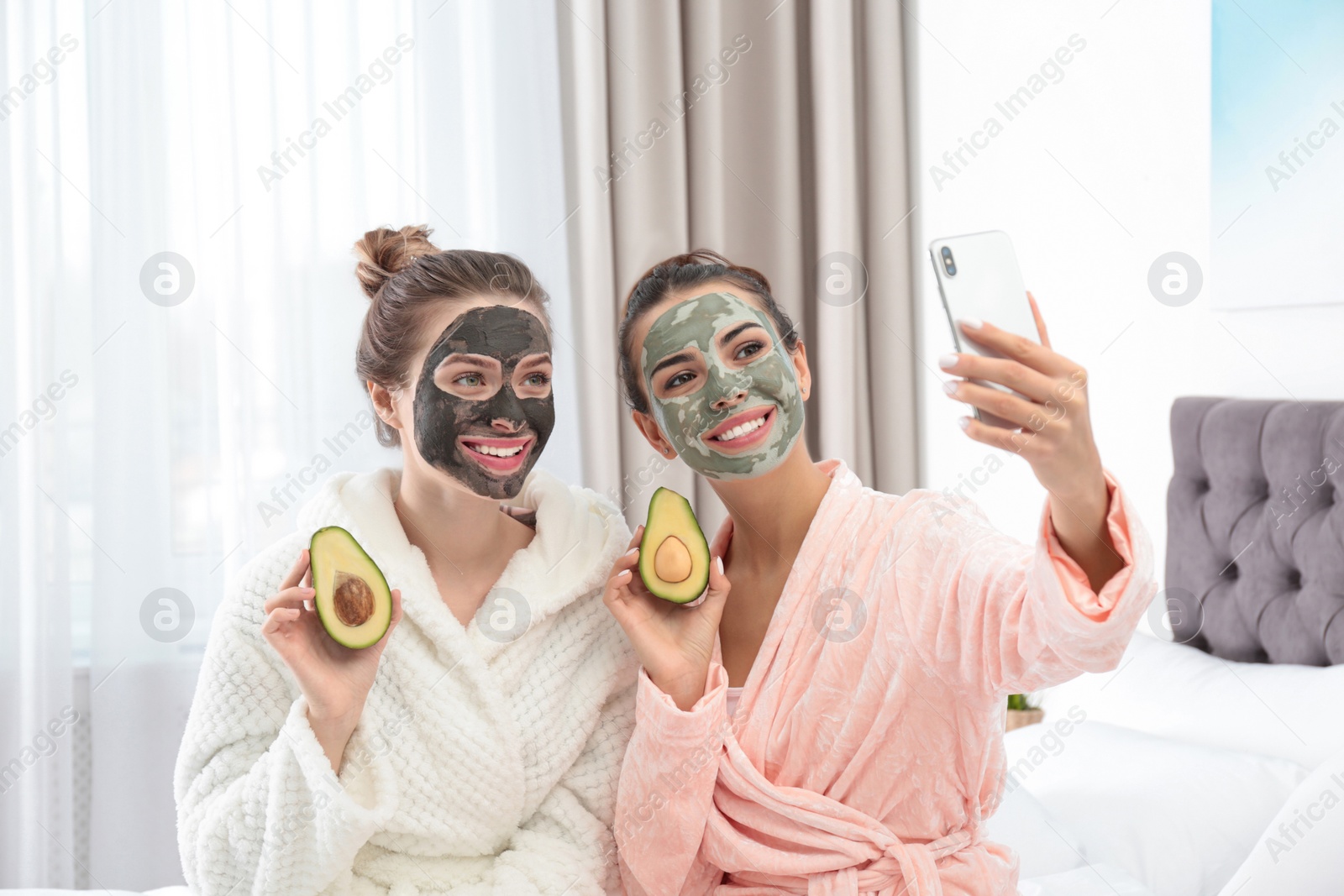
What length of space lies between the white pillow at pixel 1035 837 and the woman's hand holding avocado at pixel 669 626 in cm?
58

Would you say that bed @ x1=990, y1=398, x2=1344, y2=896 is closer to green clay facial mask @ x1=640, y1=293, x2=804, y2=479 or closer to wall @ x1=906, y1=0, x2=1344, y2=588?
wall @ x1=906, y1=0, x2=1344, y2=588

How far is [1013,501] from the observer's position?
8.23 feet

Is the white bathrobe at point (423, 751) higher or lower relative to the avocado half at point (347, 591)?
lower

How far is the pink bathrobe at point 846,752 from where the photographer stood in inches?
49.0

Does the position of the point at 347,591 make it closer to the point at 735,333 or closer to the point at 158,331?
the point at 735,333

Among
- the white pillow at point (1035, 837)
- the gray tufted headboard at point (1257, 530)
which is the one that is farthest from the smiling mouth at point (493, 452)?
the gray tufted headboard at point (1257, 530)

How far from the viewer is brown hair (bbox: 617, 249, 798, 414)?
146cm

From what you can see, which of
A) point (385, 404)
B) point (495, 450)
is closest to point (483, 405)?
point (495, 450)

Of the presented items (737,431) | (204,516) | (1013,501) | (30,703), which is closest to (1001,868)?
(737,431)

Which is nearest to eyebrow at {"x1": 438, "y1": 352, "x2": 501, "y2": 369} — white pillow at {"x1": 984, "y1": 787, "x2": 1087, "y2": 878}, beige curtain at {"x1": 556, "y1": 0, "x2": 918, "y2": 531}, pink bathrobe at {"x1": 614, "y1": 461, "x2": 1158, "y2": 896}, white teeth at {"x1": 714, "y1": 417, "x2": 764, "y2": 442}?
white teeth at {"x1": 714, "y1": 417, "x2": 764, "y2": 442}

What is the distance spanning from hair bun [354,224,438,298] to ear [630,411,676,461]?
0.38 meters

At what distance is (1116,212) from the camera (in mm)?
2086

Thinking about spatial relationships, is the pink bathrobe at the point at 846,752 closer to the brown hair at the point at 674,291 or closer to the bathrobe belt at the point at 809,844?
the bathrobe belt at the point at 809,844

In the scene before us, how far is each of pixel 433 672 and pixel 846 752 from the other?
0.52 meters
